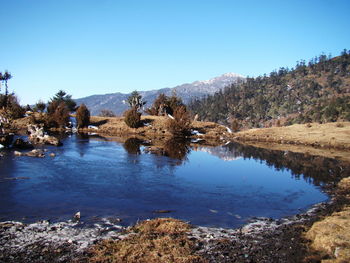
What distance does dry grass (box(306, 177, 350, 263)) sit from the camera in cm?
1157

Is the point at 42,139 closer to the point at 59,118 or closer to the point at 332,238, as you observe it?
the point at 59,118

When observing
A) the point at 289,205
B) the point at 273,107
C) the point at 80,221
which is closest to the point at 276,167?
the point at 289,205

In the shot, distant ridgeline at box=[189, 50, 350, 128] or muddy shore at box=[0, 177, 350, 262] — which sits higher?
distant ridgeline at box=[189, 50, 350, 128]

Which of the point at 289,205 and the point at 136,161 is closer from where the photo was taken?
the point at 289,205

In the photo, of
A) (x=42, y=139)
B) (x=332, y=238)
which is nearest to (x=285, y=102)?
(x=42, y=139)

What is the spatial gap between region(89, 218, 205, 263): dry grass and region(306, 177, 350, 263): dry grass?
211 inches

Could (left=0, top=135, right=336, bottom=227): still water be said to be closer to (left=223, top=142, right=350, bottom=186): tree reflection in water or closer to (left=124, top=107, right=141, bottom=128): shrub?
(left=223, top=142, right=350, bottom=186): tree reflection in water

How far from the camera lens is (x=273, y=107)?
176 metres

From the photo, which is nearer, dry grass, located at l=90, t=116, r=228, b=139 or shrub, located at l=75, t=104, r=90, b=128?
shrub, located at l=75, t=104, r=90, b=128

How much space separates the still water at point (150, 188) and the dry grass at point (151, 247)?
2.09 metres

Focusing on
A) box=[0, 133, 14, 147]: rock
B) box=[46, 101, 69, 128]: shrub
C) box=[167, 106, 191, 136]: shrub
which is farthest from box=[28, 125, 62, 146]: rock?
box=[167, 106, 191, 136]: shrub

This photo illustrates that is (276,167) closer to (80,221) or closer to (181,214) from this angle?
(181,214)

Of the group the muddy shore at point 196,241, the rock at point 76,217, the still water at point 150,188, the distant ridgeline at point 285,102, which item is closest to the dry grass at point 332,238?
the muddy shore at point 196,241

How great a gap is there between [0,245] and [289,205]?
702 inches
